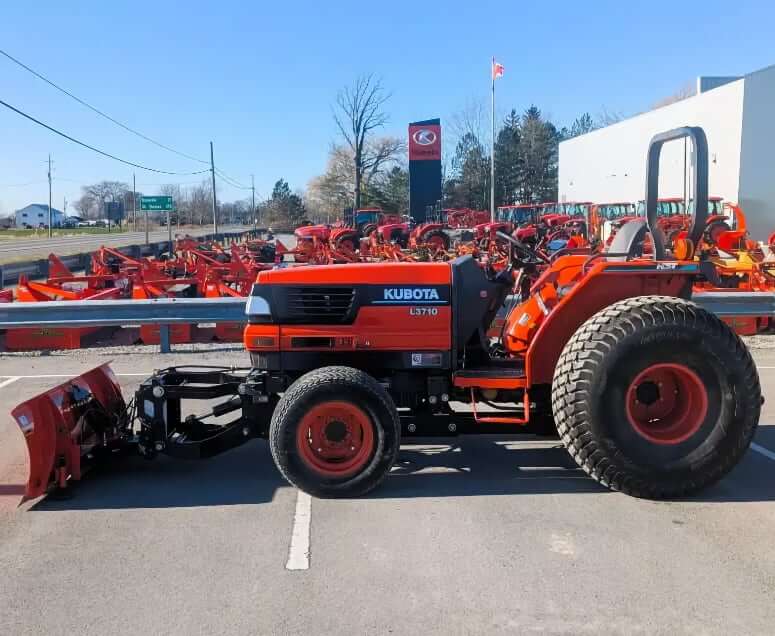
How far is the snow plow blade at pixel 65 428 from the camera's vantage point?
4.32m

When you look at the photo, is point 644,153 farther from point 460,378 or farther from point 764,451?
point 460,378

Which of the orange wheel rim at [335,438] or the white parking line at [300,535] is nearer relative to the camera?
the white parking line at [300,535]

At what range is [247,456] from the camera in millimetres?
5391

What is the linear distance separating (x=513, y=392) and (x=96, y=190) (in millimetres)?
141622

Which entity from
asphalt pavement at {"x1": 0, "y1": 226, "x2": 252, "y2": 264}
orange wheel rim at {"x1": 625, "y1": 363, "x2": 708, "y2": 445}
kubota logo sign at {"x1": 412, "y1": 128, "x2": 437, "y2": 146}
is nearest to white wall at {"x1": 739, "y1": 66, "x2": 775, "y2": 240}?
kubota logo sign at {"x1": 412, "y1": 128, "x2": 437, "y2": 146}

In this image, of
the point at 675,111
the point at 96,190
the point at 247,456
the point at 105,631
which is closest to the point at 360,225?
the point at 675,111

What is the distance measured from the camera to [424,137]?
51.2 meters

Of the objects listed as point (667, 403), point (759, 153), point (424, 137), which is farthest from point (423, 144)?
point (667, 403)

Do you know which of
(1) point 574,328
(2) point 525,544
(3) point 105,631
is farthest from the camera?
(1) point 574,328

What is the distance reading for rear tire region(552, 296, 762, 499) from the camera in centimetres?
427

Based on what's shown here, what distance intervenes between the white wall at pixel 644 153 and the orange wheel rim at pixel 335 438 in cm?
2634

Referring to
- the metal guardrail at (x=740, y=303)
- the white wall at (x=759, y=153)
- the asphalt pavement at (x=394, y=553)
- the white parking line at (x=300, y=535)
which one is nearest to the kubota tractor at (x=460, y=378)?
the white parking line at (x=300, y=535)

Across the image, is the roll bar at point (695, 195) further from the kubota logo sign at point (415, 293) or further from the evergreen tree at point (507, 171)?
the evergreen tree at point (507, 171)

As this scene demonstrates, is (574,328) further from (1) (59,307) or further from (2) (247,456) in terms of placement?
(1) (59,307)
